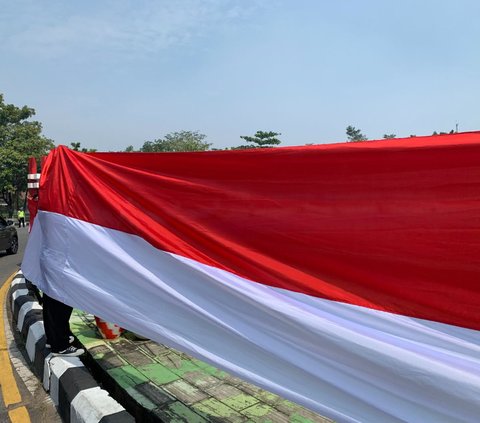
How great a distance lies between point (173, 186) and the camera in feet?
8.73

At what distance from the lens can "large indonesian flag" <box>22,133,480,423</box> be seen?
5.29 feet

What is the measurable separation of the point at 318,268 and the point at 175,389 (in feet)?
6.35

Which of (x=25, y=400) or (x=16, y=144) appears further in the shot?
(x=16, y=144)

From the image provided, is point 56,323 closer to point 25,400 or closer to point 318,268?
point 25,400

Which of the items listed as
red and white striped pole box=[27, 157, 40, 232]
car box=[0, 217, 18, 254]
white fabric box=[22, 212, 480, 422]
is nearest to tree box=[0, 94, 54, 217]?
car box=[0, 217, 18, 254]

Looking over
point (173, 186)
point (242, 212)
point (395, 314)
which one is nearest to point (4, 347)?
point (173, 186)

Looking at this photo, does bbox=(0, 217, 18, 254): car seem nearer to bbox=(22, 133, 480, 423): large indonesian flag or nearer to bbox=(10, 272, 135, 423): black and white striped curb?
bbox=(10, 272, 135, 423): black and white striped curb

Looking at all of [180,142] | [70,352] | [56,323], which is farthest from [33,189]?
[180,142]

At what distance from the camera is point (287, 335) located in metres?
2.04

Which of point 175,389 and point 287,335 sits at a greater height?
point 287,335

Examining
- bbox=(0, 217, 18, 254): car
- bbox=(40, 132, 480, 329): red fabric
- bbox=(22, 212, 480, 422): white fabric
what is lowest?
bbox=(0, 217, 18, 254): car

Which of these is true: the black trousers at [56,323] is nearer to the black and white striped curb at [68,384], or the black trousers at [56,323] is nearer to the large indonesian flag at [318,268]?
the black and white striped curb at [68,384]

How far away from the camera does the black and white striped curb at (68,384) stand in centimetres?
270

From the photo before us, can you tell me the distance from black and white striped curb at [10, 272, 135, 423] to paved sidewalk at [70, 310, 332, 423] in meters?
0.31
